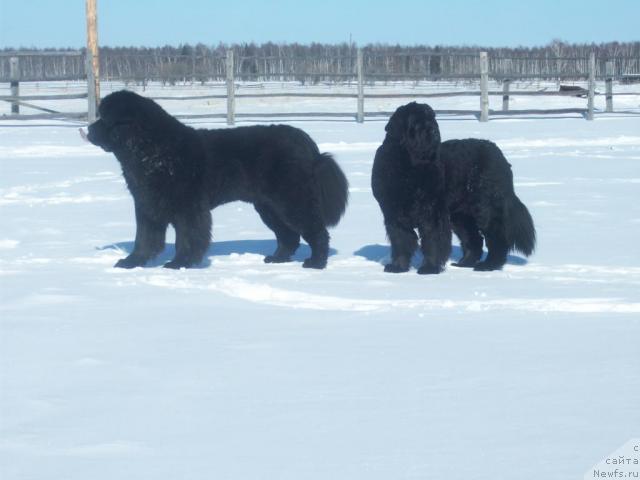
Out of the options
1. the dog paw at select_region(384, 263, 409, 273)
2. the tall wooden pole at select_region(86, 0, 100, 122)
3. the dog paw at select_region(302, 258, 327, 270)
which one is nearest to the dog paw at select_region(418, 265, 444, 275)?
the dog paw at select_region(384, 263, 409, 273)

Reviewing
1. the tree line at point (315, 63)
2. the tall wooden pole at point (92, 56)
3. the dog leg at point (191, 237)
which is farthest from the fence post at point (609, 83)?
the dog leg at point (191, 237)

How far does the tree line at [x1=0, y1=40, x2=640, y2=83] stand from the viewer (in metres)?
25.7

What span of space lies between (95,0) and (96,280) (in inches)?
581

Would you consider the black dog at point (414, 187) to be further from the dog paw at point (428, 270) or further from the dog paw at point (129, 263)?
the dog paw at point (129, 263)

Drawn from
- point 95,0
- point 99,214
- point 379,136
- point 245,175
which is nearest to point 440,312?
point 245,175

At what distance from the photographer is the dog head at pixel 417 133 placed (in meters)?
7.21

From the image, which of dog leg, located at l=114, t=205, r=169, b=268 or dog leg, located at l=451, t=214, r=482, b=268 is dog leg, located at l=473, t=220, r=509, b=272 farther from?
dog leg, located at l=114, t=205, r=169, b=268

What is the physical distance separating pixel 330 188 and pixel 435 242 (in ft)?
3.02

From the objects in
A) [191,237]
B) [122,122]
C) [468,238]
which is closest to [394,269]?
[468,238]

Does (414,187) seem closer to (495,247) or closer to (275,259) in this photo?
(495,247)

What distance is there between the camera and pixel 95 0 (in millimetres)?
20703

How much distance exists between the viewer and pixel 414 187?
287 inches

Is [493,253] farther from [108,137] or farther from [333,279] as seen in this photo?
[108,137]

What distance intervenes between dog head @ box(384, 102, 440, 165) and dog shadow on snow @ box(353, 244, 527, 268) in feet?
2.80
